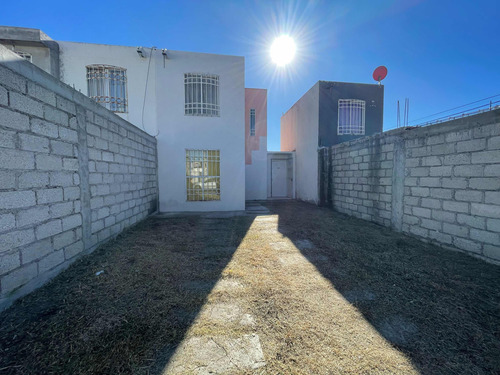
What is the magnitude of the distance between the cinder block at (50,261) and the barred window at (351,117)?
9.17m

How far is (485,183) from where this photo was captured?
2.96m

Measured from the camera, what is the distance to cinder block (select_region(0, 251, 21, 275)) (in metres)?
1.81

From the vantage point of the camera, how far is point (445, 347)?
1497mm

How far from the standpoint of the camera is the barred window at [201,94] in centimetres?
672

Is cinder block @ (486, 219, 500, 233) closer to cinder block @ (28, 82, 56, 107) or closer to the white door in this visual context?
cinder block @ (28, 82, 56, 107)

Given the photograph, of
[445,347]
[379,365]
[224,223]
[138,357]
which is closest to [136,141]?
[224,223]

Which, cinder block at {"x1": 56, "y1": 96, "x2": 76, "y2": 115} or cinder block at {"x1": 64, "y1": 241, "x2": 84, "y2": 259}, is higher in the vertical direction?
cinder block at {"x1": 56, "y1": 96, "x2": 76, "y2": 115}

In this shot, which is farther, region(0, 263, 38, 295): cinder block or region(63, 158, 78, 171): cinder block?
region(63, 158, 78, 171): cinder block

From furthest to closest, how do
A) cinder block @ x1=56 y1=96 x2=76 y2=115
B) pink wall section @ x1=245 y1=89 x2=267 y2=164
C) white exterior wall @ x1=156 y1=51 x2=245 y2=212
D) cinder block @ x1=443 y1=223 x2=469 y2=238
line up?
pink wall section @ x1=245 y1=89 x2=267 y2=164 < white exterior wall @ x1=156 y1=51 x2=245 y2=212 < cinder block @ x1=443 y1=223 x2=469 y2=238 < cinder block @ x1=56 y1=96 x2=76 y2=115

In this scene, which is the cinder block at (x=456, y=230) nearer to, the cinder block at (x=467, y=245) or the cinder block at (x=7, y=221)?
the cinder block at (x=467, y=245)

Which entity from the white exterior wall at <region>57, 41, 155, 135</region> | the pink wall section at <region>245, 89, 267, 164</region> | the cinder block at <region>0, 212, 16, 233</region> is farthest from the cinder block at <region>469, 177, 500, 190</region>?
the pink wall section at <region>245, 89, 267, 164</region>

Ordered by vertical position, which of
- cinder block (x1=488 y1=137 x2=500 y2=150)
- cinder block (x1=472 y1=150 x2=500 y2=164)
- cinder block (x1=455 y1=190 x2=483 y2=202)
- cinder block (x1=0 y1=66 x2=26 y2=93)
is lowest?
cinder block (x1=455 y1=190 x2=483 y2=202)

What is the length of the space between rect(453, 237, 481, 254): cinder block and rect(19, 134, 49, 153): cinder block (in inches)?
239

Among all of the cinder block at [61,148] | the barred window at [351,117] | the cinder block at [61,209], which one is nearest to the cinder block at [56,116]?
the cinder block at [61,148]
